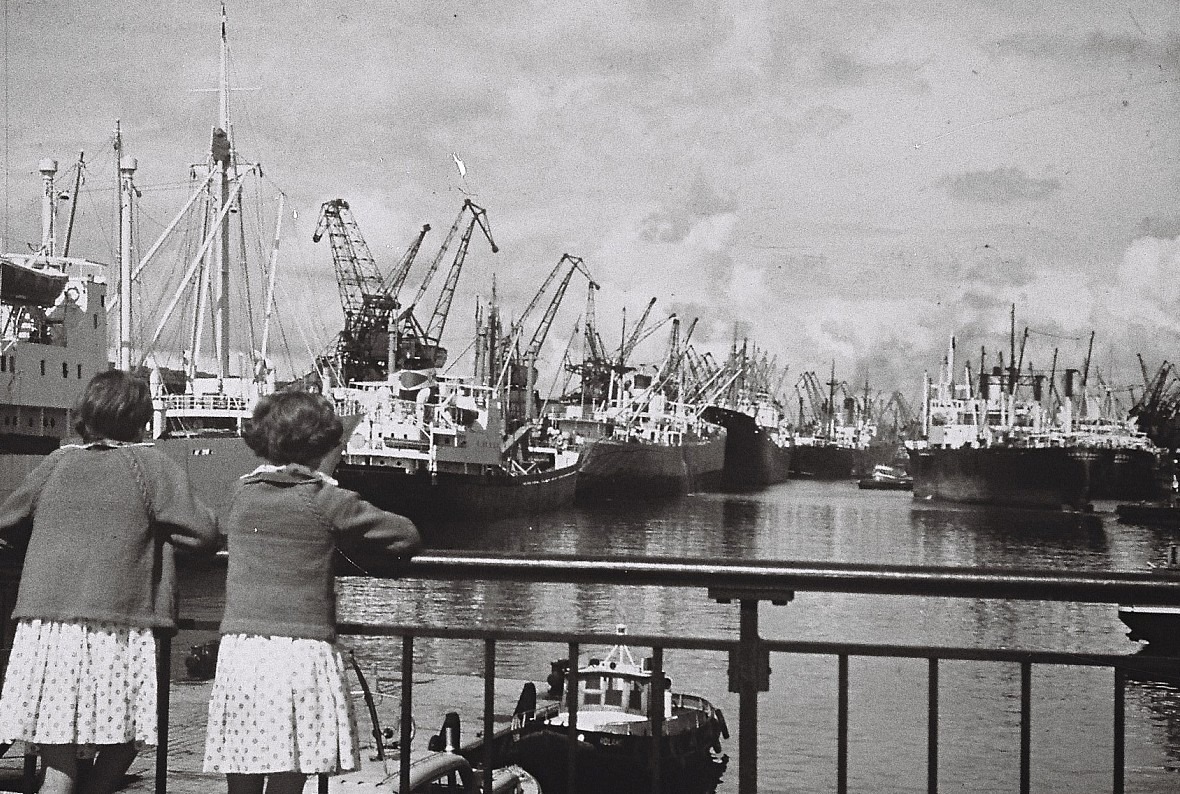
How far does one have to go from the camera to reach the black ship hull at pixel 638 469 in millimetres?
97681

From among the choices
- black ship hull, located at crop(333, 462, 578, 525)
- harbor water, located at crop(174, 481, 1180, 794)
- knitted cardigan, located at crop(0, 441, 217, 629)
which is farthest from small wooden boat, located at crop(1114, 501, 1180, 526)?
knitted cardigan, located at crop(0, 441, 217, 629)

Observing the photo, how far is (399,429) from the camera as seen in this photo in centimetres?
6862

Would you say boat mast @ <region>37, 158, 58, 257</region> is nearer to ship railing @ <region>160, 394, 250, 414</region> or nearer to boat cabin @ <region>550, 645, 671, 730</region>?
ship railing @ <region>160, 394, 250, 414</region>

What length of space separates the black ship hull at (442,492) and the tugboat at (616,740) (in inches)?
1506

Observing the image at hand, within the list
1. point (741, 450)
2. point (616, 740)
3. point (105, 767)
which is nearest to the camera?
point (105, 767)

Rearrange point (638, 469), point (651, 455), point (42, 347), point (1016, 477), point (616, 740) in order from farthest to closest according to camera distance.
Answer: point (651, 455)
point (638, 469)
point (1016, 477)
point (42, 347)
point (616, 740)

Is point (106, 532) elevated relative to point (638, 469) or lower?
elevated

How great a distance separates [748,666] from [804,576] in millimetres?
315

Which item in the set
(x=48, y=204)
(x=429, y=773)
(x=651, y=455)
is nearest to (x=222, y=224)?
(x=48, y=204)

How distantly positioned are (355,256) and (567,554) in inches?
3856

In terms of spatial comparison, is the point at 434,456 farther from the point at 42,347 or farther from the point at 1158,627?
the point at 1158,627

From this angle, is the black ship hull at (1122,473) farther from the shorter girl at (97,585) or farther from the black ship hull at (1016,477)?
the shorter girl at (97,585)

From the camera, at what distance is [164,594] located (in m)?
3.79

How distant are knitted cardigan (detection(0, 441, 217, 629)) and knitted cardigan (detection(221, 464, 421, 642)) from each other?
172 mm
